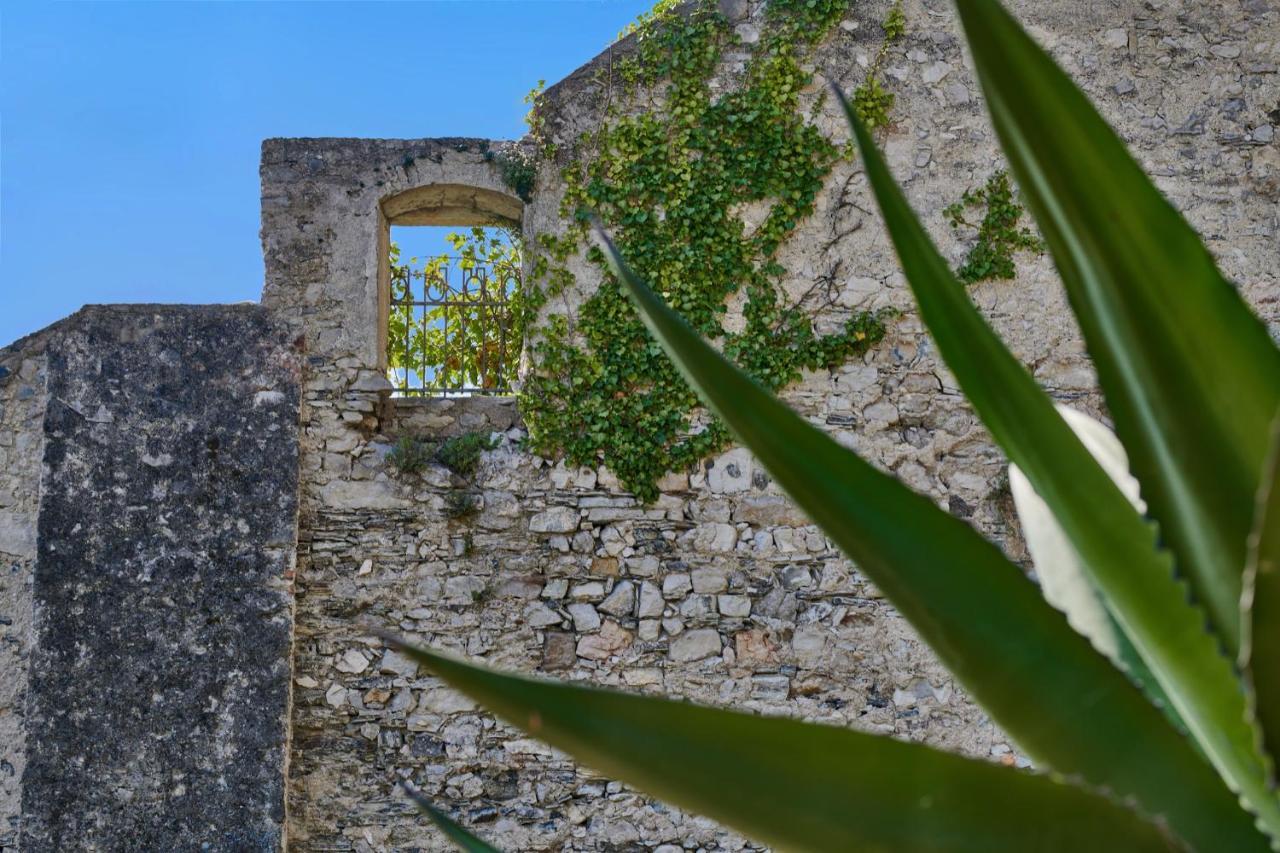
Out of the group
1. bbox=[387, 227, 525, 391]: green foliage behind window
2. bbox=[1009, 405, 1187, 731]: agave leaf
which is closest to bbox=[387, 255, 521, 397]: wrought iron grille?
bbox=[387, 227, 525, 391]: green foliage behind window

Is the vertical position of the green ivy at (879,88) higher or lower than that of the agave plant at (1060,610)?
higher

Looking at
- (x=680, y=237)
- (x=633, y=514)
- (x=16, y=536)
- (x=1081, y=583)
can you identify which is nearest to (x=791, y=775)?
(x=1081, y=583)

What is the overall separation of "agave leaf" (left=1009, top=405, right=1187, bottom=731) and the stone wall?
4282mm

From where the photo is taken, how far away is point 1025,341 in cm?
577

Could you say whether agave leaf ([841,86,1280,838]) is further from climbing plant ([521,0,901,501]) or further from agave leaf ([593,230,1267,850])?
climbing plant ([521,0,901,501])

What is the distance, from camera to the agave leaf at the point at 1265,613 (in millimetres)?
666

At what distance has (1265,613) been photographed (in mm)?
679

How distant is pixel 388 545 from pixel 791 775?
498cm

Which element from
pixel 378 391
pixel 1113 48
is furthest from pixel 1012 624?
pixel 1113 48

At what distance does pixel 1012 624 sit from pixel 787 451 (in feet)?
0.61

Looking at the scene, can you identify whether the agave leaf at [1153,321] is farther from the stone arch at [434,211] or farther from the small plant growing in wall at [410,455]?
the stone arch at [434,211]

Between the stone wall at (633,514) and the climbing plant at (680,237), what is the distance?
0.34 feet

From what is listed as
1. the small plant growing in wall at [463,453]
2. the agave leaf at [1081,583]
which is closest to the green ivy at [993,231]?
the small plant growing in wall at [463,453]

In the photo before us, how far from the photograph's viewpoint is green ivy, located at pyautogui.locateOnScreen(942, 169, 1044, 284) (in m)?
5.79
